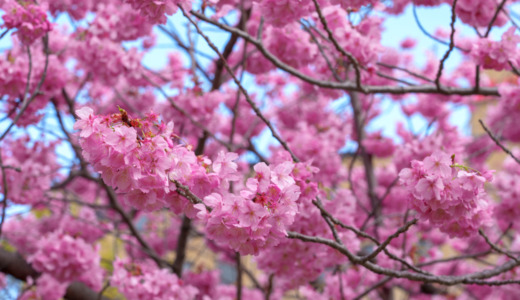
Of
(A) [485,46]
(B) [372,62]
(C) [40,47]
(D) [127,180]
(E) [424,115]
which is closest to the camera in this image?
(D) [127,180]

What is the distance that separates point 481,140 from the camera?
6812 mm

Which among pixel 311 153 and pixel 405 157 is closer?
pixel 405 157

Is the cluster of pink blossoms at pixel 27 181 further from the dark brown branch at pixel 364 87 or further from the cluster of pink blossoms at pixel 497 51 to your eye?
the cluster of pink blossoms at pixel 497 51

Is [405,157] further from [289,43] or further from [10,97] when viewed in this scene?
[10,97]

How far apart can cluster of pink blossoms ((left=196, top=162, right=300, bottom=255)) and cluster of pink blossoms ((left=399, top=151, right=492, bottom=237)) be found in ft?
1.65

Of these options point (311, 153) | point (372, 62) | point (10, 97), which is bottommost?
point (10, 97)

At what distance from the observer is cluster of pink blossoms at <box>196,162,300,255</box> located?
161 cm

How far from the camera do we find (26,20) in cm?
274

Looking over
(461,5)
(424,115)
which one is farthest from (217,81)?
(424,115)

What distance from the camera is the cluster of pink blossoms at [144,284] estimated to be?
321cm

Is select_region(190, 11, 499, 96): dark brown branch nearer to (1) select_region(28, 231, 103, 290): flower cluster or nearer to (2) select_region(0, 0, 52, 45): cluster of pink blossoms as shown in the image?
(2) select_region(0, 0, 52, 45): cluster of pink blossoms

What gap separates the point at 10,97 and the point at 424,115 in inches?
235

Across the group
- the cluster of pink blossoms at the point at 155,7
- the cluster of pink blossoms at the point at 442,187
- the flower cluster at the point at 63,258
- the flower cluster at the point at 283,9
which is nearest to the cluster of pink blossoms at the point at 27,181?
the flower cluster at the point at 63,258

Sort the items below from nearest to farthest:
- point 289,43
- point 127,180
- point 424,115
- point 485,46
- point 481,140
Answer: point 127,180 → point 485,46 → point 289,43 → point 481,140 → point 424,115
